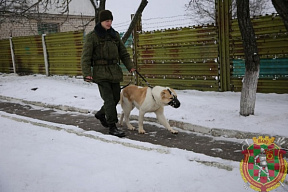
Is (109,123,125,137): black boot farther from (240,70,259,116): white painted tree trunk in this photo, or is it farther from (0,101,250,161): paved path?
(240,70,259,116): white painted tree trunk

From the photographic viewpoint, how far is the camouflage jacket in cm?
532

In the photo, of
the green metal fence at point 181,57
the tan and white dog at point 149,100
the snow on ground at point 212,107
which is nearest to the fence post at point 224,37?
the green metal fence at point 181,57

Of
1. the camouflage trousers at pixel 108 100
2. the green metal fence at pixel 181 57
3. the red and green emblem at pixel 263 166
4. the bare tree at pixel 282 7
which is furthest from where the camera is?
the green metal fence at pixel 181 57

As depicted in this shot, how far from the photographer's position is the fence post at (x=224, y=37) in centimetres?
852

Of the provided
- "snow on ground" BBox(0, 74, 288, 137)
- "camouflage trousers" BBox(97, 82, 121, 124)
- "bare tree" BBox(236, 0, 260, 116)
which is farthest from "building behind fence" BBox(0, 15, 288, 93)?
"camouflage trousers" BBox(97, 82, 121, 124)

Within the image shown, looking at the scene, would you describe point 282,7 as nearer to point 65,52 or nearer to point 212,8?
point 65,52

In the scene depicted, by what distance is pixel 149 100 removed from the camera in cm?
545

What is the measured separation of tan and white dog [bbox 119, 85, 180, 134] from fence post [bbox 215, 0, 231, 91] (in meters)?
3.77

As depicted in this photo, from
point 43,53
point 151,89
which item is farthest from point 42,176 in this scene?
point 43,53

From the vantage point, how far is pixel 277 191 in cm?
283

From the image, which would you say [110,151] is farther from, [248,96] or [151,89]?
[248,96]

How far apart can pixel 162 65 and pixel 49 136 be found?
5837 mm

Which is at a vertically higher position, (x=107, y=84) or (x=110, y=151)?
(x=107, y=84)

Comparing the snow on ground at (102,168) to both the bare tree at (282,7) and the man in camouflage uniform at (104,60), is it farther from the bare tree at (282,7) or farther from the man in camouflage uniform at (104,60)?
the bare tree at (282,7)
